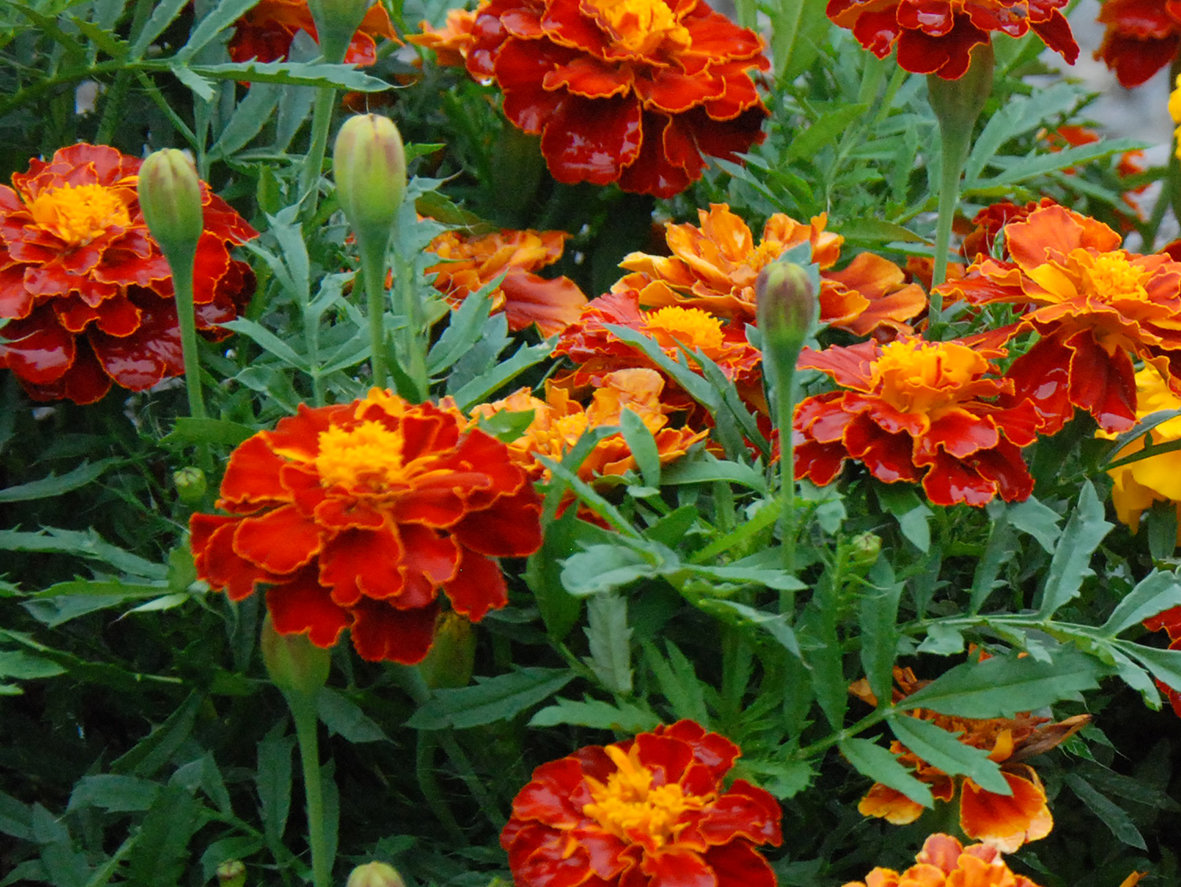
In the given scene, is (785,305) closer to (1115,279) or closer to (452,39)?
(1115,279)

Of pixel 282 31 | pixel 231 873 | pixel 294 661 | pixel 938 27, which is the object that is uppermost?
pixel 938 27

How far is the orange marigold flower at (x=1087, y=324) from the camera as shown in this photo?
674 millimetres

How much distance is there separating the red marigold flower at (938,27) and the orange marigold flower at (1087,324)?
0.37 feet

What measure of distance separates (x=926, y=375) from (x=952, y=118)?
21 centimetres

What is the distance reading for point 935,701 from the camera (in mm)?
619

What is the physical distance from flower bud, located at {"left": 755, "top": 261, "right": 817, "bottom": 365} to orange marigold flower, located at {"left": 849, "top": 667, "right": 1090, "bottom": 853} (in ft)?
0.61

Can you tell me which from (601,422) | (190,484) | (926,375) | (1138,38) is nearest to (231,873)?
(190,484)

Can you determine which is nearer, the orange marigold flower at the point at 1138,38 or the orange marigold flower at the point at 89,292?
the orange marigold flower at the point at 89,292

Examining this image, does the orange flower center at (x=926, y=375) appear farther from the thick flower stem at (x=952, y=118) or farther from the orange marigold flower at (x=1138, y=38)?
the orange marigold flower at (x=1138, y=38)

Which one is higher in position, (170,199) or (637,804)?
(170,199)

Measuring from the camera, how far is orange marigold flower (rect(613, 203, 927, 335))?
801 mm

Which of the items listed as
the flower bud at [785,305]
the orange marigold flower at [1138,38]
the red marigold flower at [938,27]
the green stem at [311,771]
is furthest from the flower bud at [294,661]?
the orange marigold flower at [1138,38]

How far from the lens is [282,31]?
0.99 m

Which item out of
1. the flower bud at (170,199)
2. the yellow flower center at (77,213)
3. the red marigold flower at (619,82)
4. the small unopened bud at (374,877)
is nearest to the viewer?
the small unopened bud at (374,877)
